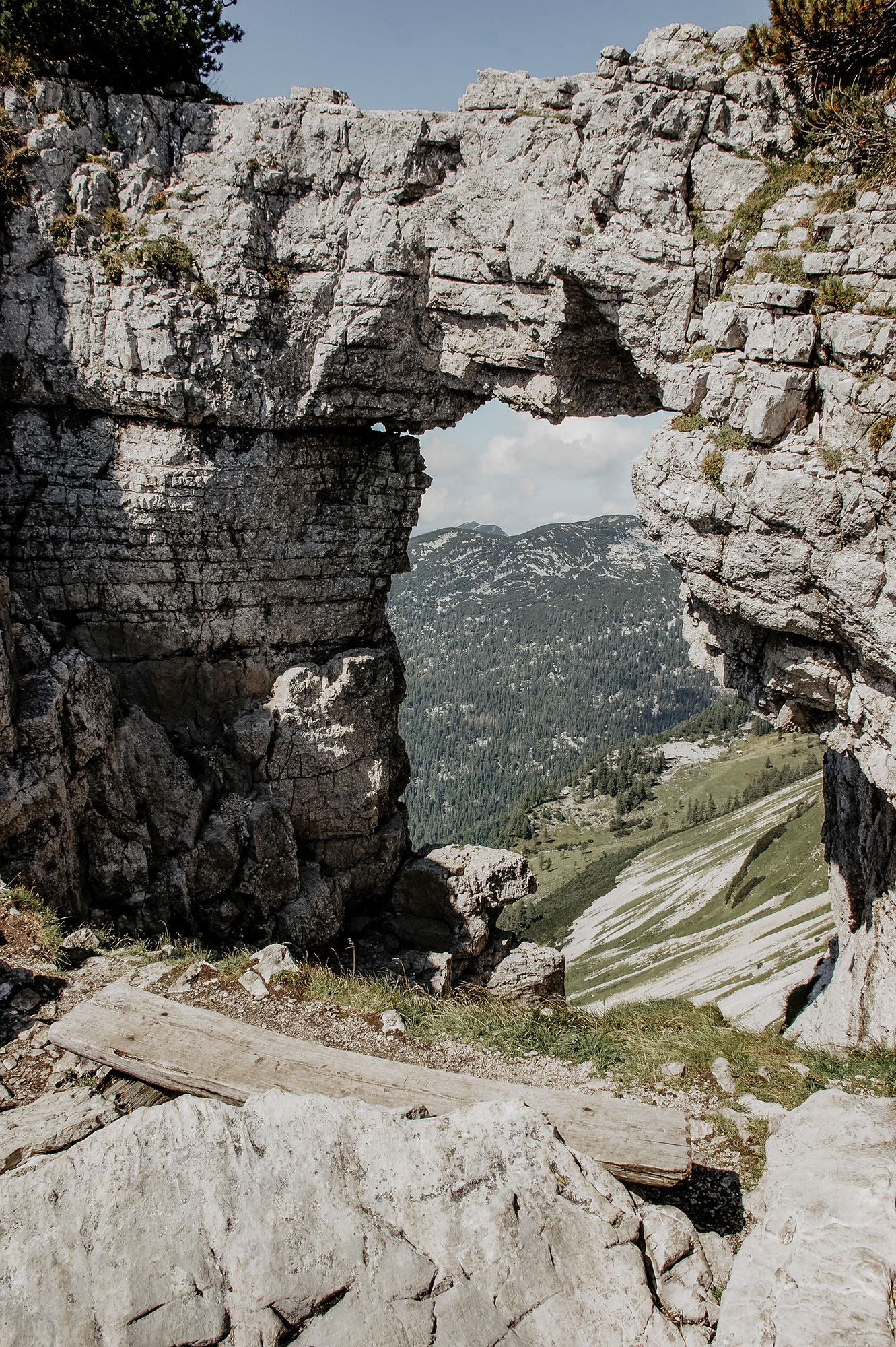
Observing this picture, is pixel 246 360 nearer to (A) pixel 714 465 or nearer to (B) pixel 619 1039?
(A) pixel 714 465

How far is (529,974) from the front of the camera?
31.9m

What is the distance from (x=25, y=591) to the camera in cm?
2594

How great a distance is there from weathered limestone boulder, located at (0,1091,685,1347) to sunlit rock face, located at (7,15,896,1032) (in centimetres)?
1429

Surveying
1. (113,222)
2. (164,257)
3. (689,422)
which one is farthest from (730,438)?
(113,222)

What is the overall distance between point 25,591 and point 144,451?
6.43 meters

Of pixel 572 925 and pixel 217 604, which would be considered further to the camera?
pixel 572 925

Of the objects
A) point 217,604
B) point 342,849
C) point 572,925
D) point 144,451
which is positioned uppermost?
point 144,451

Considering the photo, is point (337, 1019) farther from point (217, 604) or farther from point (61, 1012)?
point (217, 604)

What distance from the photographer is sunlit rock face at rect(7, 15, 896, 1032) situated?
19125 millimetres

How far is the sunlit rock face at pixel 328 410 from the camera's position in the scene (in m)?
19.1

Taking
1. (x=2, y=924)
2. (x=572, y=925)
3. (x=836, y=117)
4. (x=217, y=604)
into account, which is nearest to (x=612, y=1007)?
(x=2, y=924)

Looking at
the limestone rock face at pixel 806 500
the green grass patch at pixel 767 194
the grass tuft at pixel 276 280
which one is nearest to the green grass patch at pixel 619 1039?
the limestone rock face at pixel 806 500

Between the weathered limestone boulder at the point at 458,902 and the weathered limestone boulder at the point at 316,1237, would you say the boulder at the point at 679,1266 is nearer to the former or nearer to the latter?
the weathered limestone boulder at the point at 316,1237

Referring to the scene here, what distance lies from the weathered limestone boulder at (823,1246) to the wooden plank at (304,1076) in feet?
5.32
